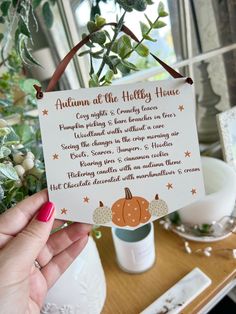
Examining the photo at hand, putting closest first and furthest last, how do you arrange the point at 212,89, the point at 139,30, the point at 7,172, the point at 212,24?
the point at 7,172
the point at 139,30
the point at 212,24
the point at 212,89

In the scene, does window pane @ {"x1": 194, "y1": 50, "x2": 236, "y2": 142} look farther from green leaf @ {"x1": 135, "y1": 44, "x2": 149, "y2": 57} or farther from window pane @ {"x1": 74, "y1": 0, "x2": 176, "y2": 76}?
green leaf @ {"x1": 135, "y1": 44, "x2": 149, "y2": 57}

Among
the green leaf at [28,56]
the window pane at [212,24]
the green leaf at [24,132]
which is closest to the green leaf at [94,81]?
the green leaf at [28,56]

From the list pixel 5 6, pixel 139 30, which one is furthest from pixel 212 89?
pixel 5 6

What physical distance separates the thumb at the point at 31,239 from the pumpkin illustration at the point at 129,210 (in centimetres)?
10

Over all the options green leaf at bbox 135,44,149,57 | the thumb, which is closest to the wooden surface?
the thumb

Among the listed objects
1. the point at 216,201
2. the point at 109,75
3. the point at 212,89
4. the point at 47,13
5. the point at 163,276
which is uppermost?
the point at 47,13

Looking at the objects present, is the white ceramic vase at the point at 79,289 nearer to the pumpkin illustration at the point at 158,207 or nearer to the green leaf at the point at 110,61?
the pumpkin illustration at the point at 158,207

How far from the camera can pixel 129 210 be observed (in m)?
0.45

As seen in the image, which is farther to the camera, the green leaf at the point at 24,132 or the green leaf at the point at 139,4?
the green leaf at the point at 24,132

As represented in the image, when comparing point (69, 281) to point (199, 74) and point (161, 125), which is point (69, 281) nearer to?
point (161, 125)

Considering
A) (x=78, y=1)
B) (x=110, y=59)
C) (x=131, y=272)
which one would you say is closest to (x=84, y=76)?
(x=78, y=1)

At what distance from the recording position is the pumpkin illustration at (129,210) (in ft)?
1.49

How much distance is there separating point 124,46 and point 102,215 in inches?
10.8

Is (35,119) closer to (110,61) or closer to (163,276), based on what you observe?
(110,61)
